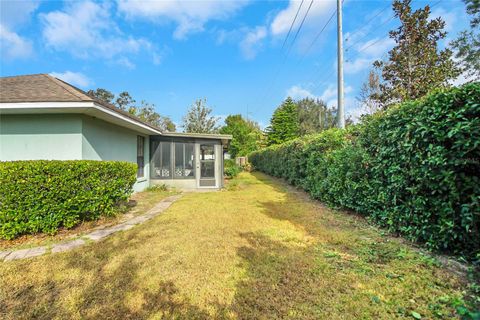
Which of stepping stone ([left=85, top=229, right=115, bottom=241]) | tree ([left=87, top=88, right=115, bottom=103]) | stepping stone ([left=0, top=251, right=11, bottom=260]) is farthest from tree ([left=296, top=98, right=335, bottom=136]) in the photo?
stepping stone ([left=0, top=251, right=11, bottom=260])

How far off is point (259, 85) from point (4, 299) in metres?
27.4

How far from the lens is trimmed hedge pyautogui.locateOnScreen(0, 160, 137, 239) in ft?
11.6

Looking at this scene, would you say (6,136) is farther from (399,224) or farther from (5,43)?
(399,224)

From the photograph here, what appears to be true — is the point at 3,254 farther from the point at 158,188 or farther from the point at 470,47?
the point at 470,47

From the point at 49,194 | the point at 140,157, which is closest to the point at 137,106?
the point at 140,157

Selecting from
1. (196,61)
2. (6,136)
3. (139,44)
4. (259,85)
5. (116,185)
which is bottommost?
(116,185)

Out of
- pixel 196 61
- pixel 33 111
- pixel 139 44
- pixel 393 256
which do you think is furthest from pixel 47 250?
pixel 196 61

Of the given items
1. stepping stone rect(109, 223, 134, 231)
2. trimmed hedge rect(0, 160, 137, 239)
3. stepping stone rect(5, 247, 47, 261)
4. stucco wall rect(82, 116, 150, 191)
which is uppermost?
stucco wall rect(82, 116, 150, 191)

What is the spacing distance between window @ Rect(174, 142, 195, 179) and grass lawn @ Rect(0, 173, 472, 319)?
581cm

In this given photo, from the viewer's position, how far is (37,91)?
5.31m

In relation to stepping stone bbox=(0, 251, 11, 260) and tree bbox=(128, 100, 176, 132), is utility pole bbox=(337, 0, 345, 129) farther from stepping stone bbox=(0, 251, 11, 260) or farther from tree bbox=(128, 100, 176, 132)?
tree bbox=(128, 100, 176, 132)

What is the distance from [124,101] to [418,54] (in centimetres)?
3846

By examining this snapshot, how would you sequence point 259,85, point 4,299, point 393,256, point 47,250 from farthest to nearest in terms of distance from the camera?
point 259,85 < point 47,250 < point 393,256 < point 4,299

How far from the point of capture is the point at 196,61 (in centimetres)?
1524
